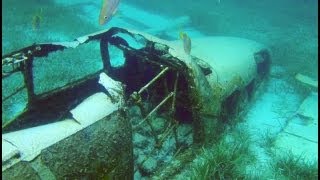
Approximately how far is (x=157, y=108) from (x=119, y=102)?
949 millimetres

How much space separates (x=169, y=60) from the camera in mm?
4566

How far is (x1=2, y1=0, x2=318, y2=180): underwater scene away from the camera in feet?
9.18

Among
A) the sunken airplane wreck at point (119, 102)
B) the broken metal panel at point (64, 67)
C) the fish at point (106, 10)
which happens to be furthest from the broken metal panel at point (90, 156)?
the broken metal panel at point (64, 67)

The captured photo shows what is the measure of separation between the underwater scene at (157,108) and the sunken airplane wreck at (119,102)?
11 millimetres

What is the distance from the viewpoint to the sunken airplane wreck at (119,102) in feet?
8.68

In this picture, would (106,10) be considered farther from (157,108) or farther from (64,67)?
(64,67)

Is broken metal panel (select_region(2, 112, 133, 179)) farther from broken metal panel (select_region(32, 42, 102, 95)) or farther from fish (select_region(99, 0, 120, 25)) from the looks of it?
broken metal panel (select_region(32, 42, 102, 95))

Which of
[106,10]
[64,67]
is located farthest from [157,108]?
[64,67]

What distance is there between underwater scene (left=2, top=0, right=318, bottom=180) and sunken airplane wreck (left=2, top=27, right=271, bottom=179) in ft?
0.04

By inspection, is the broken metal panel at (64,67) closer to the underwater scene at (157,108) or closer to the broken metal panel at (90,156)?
the underwater scene at (157,108)

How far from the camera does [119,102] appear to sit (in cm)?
302

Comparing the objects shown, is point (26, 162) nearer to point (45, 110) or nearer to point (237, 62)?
point (45, 110)

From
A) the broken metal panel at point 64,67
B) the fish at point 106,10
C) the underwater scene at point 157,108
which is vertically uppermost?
the fish at point 106,10

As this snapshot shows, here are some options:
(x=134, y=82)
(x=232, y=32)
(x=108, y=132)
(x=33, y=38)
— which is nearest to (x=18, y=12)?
(x=33, y=38)
